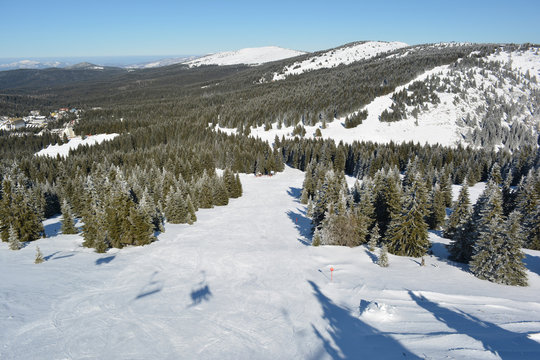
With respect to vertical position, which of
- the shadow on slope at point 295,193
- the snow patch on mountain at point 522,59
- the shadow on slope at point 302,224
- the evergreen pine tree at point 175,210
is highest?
the snow patch on mountain at point 522,59

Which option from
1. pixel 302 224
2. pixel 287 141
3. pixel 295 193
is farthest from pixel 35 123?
pixel 302 224

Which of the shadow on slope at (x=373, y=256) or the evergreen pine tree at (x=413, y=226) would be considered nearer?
the shadow on slope at (x=373, y=256)

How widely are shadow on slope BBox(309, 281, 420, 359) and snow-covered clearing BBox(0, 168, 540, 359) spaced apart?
0.06m

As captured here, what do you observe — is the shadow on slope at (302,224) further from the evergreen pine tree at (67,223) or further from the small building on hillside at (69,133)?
the small building on hillside at (69,133)

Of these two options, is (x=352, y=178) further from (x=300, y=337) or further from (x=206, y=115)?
(x=206, y=115)

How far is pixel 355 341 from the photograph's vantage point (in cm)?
1414

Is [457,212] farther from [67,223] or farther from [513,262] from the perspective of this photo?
[67,223]

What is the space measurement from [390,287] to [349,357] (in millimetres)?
8331

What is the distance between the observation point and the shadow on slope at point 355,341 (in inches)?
503

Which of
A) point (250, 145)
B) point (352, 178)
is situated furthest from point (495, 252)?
point (250, 145)

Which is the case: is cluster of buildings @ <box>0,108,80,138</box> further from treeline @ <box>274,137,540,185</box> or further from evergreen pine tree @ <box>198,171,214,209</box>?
evergreen pine tree @ <box>198,171,214,209</box>

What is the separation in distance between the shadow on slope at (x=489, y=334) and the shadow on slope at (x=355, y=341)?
337cm

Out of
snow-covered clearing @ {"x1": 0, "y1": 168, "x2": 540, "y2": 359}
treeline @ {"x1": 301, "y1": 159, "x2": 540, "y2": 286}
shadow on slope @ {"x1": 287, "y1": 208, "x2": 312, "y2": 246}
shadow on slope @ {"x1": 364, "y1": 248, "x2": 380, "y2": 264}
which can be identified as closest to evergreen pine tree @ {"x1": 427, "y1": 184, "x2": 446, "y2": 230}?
treeline @ {"x1": 301, "y1": 159, "x2": 540, "y2": 286}

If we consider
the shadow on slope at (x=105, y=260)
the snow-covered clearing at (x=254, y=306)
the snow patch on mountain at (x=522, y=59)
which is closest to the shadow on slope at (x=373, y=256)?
the snow-covered clearing at (x=254, y=306)
